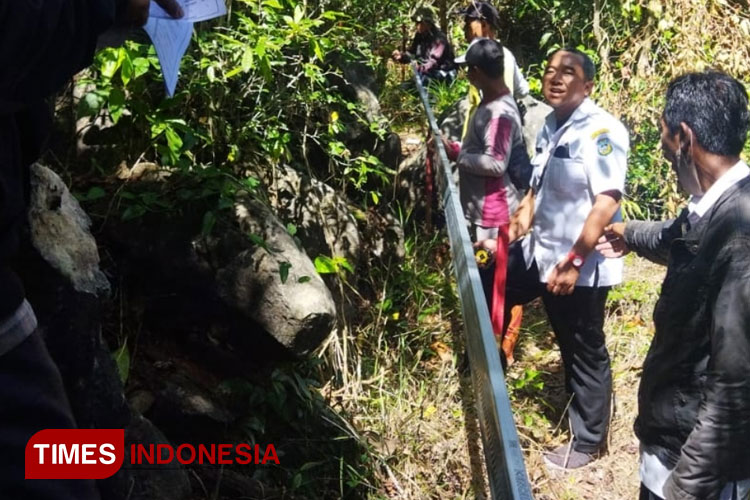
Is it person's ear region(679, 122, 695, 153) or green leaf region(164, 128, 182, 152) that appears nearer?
person's ear region(679, 122, 695, 153)

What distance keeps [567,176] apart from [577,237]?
27cm

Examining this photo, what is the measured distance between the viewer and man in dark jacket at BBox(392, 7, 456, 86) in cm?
782

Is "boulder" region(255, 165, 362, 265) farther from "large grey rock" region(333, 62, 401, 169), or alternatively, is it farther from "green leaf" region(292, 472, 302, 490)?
"green leaf" region(292, 472, 302, 490)

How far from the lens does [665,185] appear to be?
5930mm

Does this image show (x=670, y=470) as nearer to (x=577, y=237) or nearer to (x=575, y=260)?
(x=575, y=260)

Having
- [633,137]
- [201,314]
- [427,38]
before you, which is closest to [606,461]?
[201,314]

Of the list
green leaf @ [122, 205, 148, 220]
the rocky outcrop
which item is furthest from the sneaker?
green leaf @ [122, 205, 148, 220]

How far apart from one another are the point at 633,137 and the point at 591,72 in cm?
343

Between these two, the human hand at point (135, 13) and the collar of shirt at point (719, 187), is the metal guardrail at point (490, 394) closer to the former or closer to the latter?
the collar of shirt at point (719, 187)

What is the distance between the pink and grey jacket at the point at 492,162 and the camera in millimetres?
3807

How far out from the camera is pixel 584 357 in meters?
3.31

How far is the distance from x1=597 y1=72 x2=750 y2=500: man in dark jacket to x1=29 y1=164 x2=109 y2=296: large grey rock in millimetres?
1627

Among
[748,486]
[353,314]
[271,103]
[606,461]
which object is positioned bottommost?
[606,461]

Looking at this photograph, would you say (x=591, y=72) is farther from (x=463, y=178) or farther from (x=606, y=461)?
(x=606, y=461)
